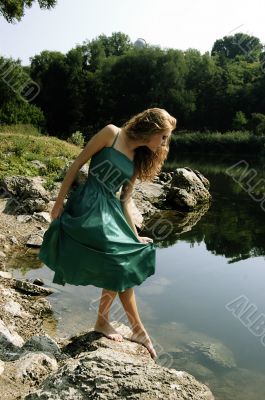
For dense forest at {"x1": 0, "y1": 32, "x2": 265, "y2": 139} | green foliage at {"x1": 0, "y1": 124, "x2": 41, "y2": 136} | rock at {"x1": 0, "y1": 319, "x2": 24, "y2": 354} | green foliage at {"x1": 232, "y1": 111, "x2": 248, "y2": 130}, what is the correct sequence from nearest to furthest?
rock at {"x1": 0, "y1": 319, "x2": 24, "y2": 354}
green foliage at {"x1": 0, "y1": 124, "x2": 41, "y2": 136}
green foliage at {"x1": 232, "y1": 111, "x2": 248, "y2": 130}
dense forest at {"x1": 0, "y1": 32, "x2": 265, "y2": 139}

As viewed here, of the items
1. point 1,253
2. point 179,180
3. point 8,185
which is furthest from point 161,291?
point 179,180

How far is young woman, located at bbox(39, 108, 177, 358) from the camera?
3818 mm

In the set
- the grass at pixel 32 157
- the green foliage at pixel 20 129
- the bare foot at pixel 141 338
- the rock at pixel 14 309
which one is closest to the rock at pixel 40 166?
the grass at pixel 32 157

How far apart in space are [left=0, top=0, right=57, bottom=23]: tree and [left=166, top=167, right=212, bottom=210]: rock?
29.1 ft

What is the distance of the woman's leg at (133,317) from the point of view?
409cm

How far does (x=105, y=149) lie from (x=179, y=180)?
41.4ft

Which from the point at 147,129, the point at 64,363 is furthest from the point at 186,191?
the point at 64,363

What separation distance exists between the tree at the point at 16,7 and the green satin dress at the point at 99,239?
16.2m

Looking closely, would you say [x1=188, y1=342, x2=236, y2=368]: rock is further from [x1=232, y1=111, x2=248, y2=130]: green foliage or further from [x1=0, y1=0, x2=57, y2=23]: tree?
Result: [x1=232, y1=111, x2=248, y2=130]: green foliage

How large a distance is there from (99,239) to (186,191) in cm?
1224

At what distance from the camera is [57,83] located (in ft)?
185

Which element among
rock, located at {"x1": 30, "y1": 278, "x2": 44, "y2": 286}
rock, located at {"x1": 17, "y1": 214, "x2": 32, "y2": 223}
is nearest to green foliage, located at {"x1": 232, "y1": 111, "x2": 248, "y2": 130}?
rock, located at {"x1": 17, "y1": 214, "x2": 32, "y2": 223}

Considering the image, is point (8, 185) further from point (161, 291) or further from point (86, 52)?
point (86, 52)

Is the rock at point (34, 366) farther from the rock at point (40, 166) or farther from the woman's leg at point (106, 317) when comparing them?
the rock at point (40, 166)
